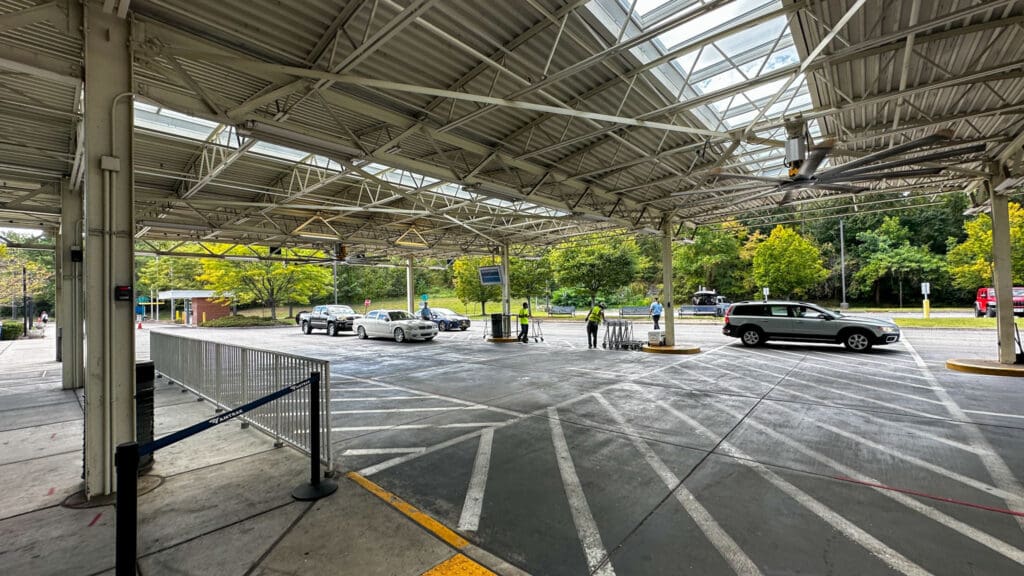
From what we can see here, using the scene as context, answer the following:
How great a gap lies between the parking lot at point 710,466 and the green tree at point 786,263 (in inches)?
998

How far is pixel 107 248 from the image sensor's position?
402 centimetres

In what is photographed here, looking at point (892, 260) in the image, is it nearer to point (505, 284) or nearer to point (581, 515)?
point (505, 284)

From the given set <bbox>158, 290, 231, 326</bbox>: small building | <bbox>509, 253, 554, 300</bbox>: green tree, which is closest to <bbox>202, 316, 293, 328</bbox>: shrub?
<bbox>158, 290, 231, 326</bbox>: small building

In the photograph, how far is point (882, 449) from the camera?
496 cm

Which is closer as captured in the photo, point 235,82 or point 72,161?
point 235,82

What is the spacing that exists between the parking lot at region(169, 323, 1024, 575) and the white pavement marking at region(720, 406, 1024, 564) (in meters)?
0.02

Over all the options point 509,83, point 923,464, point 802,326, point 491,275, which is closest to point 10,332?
point 491,275

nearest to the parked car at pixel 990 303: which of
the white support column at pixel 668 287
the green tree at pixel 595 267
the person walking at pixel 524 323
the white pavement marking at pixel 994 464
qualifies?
the green tree at pixel 595 267

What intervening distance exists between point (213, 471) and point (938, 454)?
26.9 ft

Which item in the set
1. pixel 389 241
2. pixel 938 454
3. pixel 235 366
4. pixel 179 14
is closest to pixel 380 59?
pixel 179 14

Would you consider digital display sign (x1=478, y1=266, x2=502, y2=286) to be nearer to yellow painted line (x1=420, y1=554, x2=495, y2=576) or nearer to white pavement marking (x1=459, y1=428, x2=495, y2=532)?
white pavement marking (x1=459, y1=428, x2=495, y2=532)

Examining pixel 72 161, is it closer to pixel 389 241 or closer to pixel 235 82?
pixel 235 82

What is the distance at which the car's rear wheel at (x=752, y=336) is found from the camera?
14.8m

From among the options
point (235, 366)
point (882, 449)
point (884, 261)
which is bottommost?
point (882, 449)
